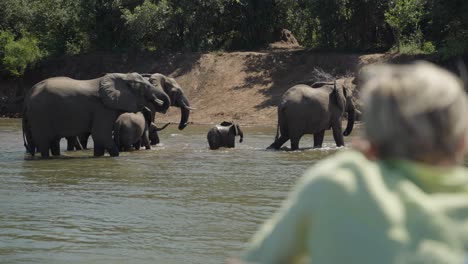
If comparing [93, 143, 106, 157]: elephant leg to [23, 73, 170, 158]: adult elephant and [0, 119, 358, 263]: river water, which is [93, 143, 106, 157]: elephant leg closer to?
[23, 73, 170, 158]: adult elephant

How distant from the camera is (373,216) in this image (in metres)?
2.65

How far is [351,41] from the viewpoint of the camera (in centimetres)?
4262

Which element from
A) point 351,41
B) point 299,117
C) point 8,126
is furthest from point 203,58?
point 299,117

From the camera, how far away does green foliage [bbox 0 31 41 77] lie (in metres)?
45.9

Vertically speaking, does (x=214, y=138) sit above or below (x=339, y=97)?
below

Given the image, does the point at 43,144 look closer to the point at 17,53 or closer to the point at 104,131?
the point at 104,131

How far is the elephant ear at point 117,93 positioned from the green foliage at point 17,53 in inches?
977

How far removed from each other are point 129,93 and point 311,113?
4.08 m

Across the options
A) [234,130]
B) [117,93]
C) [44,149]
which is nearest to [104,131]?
[117,93]

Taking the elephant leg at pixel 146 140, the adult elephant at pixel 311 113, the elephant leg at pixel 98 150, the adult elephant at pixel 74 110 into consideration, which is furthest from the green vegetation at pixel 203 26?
the elephant leg at pixel 98 150

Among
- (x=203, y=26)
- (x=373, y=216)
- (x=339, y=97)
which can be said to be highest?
(x=373, y=216)

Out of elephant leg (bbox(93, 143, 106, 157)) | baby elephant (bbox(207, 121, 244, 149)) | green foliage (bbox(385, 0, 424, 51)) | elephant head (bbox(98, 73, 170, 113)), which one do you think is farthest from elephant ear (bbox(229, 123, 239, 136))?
green foliage (bbox(385, 0, 424, 51))

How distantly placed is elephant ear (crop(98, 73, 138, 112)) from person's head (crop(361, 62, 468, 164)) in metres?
19.0

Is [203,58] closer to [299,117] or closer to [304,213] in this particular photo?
[299,117]
